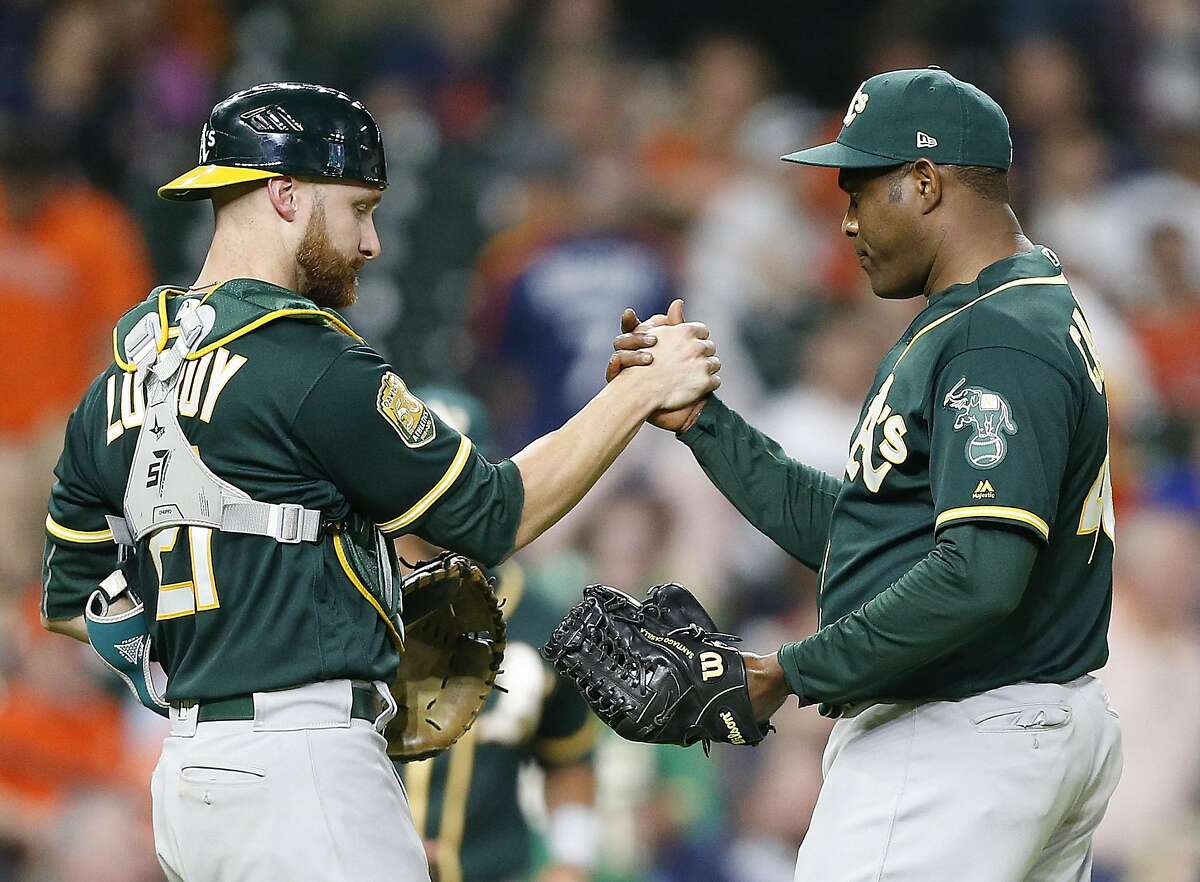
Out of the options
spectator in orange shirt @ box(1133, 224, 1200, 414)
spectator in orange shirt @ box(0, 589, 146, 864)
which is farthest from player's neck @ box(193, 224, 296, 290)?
spectator in orange shirt @ box(1133, 224, 1200, 414)

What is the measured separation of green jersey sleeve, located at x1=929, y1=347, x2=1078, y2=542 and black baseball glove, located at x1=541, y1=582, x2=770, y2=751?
62cm

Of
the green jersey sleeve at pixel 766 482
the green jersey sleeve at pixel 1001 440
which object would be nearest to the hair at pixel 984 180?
the green jersey sleeve at pixel 1001 440

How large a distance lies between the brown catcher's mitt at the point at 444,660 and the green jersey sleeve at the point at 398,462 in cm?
32

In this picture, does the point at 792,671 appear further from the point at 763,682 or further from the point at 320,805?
the point at 320,805

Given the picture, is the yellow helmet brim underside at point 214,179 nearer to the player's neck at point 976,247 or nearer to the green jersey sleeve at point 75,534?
the green jersey sleeve at point 75,534

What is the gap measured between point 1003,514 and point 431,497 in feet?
3.55

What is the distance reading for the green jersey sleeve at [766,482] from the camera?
154 inches

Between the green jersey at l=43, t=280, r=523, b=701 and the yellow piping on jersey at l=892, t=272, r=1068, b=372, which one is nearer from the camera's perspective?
the green jersey at l=43, t=280, r=523, b=701

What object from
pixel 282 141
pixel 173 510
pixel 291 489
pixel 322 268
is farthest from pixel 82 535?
pixel 282 141

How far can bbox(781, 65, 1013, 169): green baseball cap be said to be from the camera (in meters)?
3.40

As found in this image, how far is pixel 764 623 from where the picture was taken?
25.1 ft

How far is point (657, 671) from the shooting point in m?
3.50

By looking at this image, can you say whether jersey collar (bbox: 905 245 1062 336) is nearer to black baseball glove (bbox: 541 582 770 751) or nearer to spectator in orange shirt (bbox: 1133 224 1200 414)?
black baseball glove (bbox: 541 582 770 751)

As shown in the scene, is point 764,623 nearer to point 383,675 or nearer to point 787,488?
point 787,488
